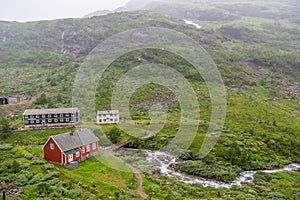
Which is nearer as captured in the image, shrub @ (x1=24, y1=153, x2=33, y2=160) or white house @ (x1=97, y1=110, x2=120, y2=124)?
shrub @ (x1=24, y1=153, x2=33, y2=160)

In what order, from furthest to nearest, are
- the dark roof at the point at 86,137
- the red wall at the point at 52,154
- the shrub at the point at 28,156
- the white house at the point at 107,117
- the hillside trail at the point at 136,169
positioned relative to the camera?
the white house at the point at 107,117 < the dark roof at the point at 86,137 < the shrub at the point at 28,156 < the red wall at the point at 52,154 < the hillside trail at the point at 136,169

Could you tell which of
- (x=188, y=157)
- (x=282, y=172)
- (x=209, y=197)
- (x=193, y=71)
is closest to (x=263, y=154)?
(x=282, y=172)

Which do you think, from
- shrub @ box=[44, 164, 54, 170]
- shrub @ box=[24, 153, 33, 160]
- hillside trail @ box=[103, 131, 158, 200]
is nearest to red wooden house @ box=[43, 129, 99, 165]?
shrub @ box=[24, 153, 33, 160]

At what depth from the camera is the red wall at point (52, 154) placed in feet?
170

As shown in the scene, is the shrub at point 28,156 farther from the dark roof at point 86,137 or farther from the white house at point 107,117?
the white house at point 107,117

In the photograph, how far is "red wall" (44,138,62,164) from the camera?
51.9 meters

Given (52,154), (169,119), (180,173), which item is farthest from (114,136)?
(169,119)

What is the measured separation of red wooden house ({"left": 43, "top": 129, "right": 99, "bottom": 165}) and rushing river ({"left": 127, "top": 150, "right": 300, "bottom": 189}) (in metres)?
11.7

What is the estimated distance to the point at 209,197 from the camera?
46156mm

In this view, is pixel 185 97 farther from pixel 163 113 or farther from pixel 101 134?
pixel 101 134

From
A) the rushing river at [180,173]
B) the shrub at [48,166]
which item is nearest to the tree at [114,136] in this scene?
the rushing river at [180,173]

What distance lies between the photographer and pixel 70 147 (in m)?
53.7

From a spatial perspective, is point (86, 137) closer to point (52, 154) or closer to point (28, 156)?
point (52, 154)

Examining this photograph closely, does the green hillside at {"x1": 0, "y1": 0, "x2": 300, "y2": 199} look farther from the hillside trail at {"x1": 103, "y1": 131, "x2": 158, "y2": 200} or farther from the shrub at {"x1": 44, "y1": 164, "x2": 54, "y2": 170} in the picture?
the hillside trail at {"x1": 103, "y1": 131, "x2": 158, "y2": 200}
